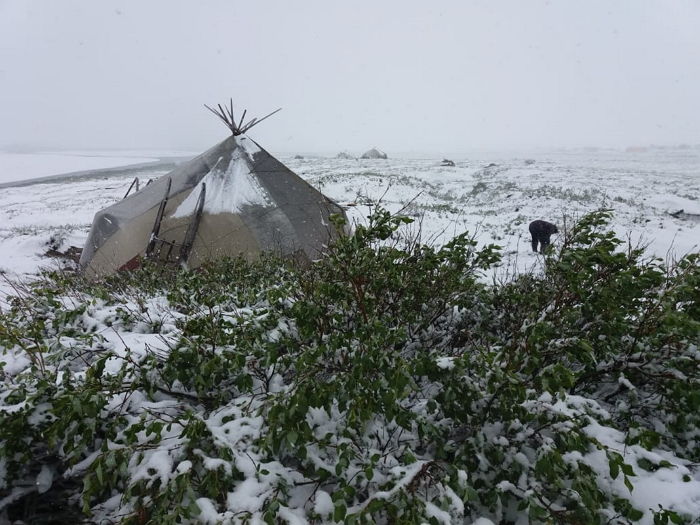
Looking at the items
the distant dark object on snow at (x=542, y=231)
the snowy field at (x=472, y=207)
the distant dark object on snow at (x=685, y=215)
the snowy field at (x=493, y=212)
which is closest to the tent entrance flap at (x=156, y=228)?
the snowy field at (x=493, y=212)

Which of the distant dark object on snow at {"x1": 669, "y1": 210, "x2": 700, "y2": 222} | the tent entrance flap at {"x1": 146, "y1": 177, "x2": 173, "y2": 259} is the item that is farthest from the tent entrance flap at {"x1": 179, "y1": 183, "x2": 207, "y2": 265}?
the distant dark object on snow at {"x1": 669, "y1": 210, "x2": 700, "y2": 222}

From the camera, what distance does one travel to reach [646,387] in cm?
288

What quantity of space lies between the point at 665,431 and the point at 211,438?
9.87ft

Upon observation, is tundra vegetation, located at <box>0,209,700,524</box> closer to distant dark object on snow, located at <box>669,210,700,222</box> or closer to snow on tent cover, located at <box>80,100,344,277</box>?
snow on tent cover, located at <box>80,100,344,277</box>

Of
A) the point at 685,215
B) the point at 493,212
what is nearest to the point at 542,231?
the point at 493,212

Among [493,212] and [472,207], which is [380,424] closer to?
[493,212]

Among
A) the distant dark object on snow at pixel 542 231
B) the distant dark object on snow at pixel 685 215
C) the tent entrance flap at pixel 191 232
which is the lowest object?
the distant dark object on snow at pixel 685 215

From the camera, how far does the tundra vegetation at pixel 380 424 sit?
1.86 metres

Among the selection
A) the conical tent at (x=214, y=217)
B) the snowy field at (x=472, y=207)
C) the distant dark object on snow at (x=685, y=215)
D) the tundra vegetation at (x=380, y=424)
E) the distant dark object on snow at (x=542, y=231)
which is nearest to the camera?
the tundra vegetation at (x=380, y=424)

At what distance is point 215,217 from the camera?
8.20 metres

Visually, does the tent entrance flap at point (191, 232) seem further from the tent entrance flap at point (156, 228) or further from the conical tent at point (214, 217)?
the tent entrance flap at point (156, 228)

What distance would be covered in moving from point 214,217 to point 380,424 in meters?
6.77

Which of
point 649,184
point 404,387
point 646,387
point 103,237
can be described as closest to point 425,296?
point 404,387

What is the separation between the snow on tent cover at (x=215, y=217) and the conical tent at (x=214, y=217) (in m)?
0.02
